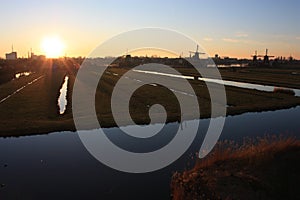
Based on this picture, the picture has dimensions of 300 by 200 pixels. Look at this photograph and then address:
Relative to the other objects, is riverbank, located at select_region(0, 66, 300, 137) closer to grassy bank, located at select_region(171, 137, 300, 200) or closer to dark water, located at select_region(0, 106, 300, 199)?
dark water, located at select_region(0, 106, 300, 199)

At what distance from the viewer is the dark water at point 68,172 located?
41.0 ft

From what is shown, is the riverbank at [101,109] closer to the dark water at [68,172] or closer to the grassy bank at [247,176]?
the dark water at [68,172]

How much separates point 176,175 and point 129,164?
10.1ft

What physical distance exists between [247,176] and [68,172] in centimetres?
823

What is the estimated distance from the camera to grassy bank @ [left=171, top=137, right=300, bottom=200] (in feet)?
36.3

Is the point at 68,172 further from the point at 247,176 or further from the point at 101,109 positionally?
the point at 101,109

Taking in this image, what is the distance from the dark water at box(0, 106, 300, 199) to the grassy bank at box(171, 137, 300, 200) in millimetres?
1353

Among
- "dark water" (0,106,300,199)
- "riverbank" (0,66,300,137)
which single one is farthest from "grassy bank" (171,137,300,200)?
"riverbank" (0,66,300,137)

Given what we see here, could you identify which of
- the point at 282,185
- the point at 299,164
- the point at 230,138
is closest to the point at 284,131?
the point at 230,138

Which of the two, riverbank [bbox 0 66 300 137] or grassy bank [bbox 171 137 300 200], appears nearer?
grassy bank [bbox 171 137 300 200]

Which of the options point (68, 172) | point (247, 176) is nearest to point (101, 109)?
point (68, 172)

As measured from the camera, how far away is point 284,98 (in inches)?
1467

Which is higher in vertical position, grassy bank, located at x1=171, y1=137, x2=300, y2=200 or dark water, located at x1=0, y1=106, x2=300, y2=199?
grassy bank, located at x1=171, y1=137, x2=300, y2=200

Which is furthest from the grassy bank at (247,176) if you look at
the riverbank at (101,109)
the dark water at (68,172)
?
the riverbank at (101,109)
